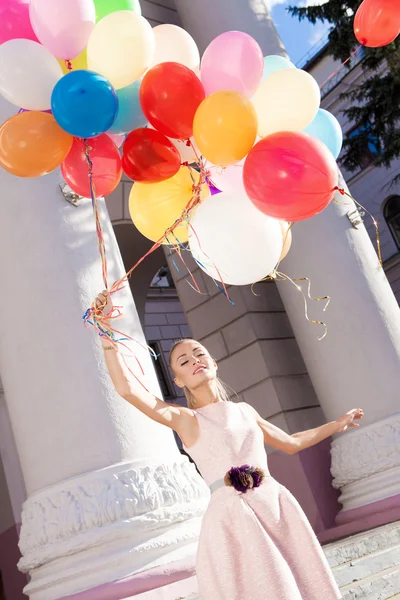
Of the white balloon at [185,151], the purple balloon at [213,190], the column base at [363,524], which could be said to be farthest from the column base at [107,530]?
the column base at [363,524]

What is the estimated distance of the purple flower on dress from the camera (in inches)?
99.5

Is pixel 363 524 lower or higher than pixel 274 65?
lower

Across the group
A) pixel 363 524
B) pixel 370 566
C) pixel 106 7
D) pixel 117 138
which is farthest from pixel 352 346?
pixel 106 7

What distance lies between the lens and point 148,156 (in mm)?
2932

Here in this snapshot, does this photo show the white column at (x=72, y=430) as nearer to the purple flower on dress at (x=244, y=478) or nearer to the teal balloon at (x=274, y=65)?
the purple flower on dress at (x=244, y=478)

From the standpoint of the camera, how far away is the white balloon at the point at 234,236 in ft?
9.81

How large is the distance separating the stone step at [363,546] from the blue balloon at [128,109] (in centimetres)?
280

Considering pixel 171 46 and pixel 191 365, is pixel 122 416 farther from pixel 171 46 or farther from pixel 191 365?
pixel 171 46

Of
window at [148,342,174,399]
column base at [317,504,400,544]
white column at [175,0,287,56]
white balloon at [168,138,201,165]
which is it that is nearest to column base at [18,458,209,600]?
white balloon at [168,138,201,165]

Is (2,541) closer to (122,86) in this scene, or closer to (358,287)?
(358,287)

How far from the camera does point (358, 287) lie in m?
6.20

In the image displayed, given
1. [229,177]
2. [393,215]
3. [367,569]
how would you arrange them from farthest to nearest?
1. [393,215]
2. [367,569]
3. [229,177]

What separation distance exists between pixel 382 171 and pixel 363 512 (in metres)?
15.7

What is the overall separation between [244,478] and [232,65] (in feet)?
5.83
